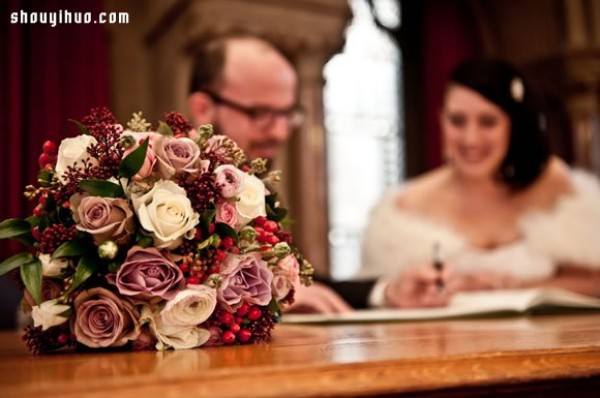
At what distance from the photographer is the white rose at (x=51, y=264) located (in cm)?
95

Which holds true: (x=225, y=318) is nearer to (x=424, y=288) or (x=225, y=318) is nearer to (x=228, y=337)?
(x=228, y=337)

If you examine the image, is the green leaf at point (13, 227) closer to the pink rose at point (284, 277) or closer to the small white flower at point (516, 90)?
the pink rose at point (284, 277)

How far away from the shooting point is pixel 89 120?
102 centimetres

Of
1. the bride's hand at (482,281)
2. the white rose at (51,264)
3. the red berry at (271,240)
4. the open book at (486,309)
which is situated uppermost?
the red berry at (271,240)

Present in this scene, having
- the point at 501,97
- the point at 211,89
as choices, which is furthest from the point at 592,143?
the point at 211,89

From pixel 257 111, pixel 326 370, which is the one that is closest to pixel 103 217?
pixel 326 370

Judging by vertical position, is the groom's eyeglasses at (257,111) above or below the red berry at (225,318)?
above

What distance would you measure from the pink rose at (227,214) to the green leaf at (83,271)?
0.18 metres

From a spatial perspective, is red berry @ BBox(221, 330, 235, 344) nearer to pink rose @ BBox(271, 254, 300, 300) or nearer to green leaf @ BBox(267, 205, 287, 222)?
pink rose @ BBox(271, 254, 300, 300)

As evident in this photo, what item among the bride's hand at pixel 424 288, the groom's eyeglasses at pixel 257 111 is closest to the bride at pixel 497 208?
the bride's hand at pixel 424 288

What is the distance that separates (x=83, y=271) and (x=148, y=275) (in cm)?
8

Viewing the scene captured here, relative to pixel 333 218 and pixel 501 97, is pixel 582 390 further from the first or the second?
pixel 333 218

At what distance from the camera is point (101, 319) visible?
0.96m

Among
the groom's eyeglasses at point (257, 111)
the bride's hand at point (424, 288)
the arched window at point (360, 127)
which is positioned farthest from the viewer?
the arched window at point (360, 127)
